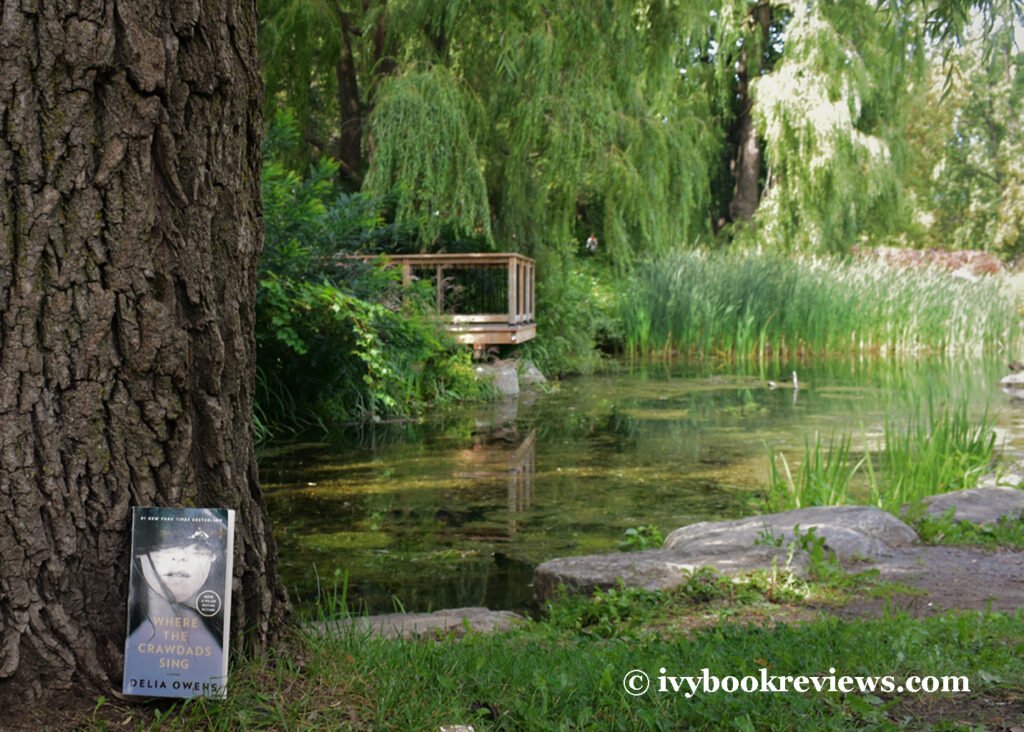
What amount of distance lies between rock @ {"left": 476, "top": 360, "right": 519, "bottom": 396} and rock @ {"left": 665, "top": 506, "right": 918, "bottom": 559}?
6720 mm

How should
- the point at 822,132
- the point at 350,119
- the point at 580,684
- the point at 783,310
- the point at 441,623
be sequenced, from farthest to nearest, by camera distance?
1. the point at 822,132
2. the point at 783,310
3. the point at 350,119
4. the point at 441,623
5. the point at 580,684

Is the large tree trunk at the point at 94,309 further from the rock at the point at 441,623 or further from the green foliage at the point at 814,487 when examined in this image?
the green foliage at the point at 814,487

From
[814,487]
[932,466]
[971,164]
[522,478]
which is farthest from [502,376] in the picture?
[971,164]

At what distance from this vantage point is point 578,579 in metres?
4.03

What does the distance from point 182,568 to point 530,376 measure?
1060 centimetres

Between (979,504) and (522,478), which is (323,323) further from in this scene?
(979,504)

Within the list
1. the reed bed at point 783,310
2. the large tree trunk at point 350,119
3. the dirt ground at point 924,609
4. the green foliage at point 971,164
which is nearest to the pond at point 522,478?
the dirt ground at point 924,609

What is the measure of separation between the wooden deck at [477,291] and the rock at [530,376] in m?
0.36

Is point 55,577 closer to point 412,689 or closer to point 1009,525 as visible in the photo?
point 412,689

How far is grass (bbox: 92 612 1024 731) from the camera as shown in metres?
2.26

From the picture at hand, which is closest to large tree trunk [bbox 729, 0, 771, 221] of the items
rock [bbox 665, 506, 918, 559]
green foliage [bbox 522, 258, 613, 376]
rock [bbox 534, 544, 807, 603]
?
green foliage [bbox 522, 258, 613, 376]

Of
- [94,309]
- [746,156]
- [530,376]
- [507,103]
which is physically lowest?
[530,376]

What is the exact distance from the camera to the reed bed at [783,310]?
52.6 feet

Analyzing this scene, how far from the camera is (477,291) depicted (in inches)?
488
